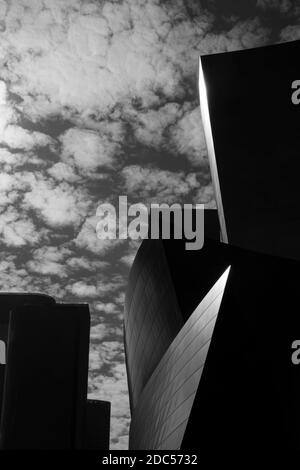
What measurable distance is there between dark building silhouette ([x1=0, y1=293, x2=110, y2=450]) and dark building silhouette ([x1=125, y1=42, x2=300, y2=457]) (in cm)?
279

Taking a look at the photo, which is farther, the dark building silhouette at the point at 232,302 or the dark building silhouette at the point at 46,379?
the dark building silhouette at the point at 46,379

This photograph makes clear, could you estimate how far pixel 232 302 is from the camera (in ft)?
37.7

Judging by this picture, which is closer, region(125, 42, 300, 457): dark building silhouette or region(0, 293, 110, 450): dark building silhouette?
region(125, 42, 300, 457): dark building silhouette

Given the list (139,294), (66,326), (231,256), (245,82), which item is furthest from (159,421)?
(245,82)

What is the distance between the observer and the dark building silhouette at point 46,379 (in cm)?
2139

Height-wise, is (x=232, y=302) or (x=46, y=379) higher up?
(x=232, y=302)

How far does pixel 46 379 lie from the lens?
22469 mm

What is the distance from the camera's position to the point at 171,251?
22.3 m

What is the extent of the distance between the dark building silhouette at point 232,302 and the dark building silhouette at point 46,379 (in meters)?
2.79

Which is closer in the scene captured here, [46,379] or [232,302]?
[232,302]

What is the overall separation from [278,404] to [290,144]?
15.2 m

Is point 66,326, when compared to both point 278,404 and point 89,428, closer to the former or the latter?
point 278,404

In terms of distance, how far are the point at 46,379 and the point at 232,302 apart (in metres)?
13.2

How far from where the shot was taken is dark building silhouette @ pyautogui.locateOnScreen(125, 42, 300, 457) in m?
10.9
